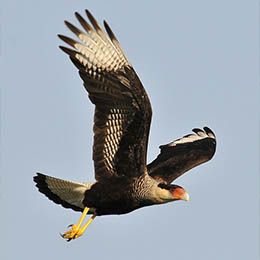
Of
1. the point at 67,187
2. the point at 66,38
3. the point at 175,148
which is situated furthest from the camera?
the point at 175,148

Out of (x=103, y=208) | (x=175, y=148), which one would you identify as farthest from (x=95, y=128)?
(x=175, y=148)

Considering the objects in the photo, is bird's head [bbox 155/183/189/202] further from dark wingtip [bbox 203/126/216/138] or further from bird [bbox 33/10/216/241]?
dark wingtip [bbox 203/126/216/138]

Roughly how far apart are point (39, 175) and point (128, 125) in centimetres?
147

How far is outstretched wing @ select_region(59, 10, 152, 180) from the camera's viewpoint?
10.1m

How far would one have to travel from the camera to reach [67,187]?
1073cm

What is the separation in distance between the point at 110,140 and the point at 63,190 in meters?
1.00

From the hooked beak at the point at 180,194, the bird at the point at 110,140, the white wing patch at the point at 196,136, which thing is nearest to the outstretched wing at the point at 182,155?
the white wing patch at the point at 196,136

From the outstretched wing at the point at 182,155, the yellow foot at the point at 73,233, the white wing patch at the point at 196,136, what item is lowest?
the yellow foot at the point at 73,233

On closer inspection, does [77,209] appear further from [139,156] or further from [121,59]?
[121,59]

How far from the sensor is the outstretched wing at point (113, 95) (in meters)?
10.1

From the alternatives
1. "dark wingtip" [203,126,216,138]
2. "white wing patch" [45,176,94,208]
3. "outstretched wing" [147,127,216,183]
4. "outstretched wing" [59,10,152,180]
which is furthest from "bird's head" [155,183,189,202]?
"dark wingtip" [203,126,216,138]

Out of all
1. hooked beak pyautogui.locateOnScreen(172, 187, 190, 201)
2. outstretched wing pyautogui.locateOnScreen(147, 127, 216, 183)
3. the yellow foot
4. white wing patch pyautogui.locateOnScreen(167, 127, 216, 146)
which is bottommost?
the yellow foot

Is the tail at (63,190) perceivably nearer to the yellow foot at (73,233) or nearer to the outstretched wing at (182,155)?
the yellow foot at (73,233)

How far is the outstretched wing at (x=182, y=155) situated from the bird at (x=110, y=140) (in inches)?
13.2
